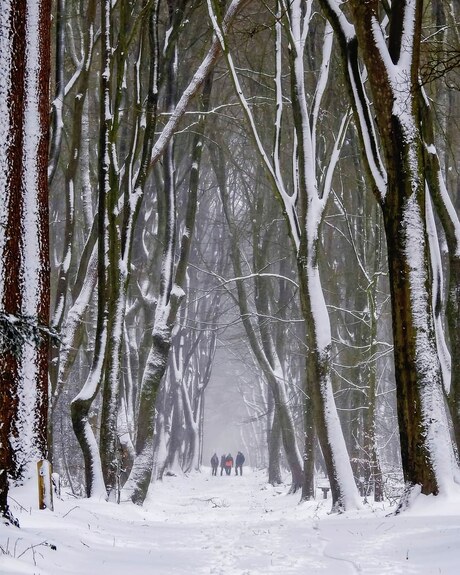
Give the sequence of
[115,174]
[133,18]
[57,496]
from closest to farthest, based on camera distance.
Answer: [57,496] < [115,174] < [133,18]

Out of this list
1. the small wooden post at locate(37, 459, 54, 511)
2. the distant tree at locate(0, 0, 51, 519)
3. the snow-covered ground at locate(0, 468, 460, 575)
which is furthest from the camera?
the small wooden post at locate(37, 459, 54, 511)

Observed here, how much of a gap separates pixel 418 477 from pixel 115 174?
6540mm

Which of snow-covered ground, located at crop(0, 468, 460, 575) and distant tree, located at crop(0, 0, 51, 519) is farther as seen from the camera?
distant tree, located at crop(0, 0, 51, 519)

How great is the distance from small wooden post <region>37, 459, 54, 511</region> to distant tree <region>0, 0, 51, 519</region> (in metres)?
0.09

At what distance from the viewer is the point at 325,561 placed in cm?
543

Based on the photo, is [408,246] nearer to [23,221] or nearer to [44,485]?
[23,221]

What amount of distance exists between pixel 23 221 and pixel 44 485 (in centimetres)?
231

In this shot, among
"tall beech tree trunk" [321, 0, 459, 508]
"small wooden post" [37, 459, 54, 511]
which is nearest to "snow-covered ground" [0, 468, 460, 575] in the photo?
"small wooden post" [37, 459, 54, 511]

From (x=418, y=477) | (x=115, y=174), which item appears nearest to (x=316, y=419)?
(x=418, y=477)

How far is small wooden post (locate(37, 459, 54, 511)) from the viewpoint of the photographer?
643cm

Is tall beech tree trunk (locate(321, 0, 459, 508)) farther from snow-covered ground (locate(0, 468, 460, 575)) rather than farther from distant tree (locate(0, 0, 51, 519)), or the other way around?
distant tree (locate(0, 0, 51, 519))

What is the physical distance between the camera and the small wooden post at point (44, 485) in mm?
6430

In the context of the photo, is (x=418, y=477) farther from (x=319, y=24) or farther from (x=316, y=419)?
(x=319, y=24)

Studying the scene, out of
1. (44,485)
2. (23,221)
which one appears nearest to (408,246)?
(23,221)
